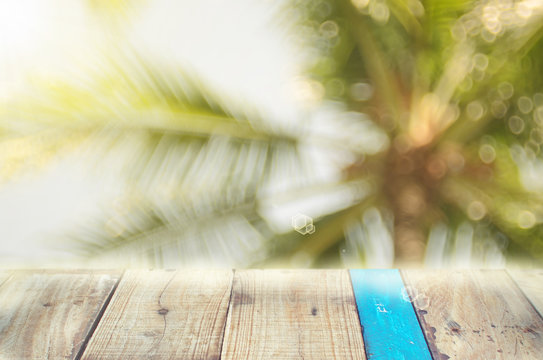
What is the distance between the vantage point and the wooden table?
933mm

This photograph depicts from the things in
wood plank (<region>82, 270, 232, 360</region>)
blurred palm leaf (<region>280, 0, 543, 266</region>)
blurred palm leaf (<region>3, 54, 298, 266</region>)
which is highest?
blurred palm leaf (<region>280, 0, 543, 266</region>)

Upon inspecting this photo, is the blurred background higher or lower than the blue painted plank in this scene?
higher

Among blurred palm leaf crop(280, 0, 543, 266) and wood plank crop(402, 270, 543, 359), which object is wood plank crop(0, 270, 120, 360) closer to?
wood plank crop(402, 270, 543, 359)

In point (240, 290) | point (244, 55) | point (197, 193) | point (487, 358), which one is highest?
point (244, 55)

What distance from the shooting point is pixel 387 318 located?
1.01m

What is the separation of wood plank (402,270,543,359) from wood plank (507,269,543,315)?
13mm

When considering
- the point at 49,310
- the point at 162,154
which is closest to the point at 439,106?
the point at 162,154

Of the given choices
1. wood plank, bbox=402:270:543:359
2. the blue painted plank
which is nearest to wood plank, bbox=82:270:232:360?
the blue painted plank

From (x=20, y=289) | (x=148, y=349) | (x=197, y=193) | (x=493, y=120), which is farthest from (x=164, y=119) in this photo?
(x=493, y=120)

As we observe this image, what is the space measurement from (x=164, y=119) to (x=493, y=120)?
1158 mm

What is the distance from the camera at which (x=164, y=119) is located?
1761mm

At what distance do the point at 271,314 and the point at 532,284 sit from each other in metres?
0.51

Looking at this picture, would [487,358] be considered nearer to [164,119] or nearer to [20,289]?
[20,289]

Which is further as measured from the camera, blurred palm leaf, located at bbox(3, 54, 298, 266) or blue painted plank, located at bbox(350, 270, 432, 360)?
blurred palm leaf, located at bbox(3, 54, 298, 266)
